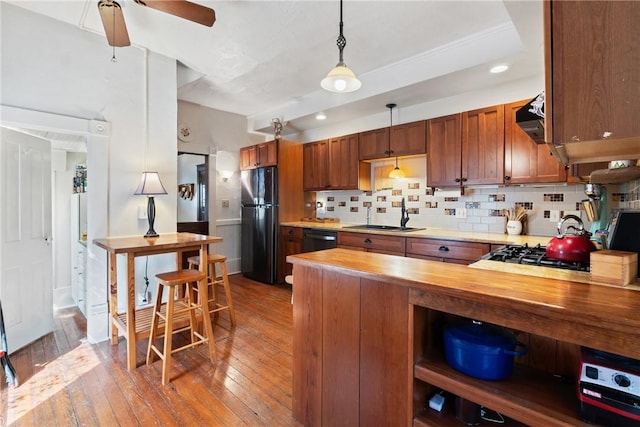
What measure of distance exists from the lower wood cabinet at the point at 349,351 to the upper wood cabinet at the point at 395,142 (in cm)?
254

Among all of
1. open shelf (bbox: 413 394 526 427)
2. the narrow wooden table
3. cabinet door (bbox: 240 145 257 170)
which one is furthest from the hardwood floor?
cabinet door (bbox: 240 145 257 170)

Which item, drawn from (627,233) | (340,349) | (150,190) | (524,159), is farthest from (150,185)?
(524,159)

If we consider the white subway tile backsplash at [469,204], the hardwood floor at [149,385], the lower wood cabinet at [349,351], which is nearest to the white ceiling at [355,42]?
the white subway tile backsplash at [469,204]

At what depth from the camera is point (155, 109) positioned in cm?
Answer: 326

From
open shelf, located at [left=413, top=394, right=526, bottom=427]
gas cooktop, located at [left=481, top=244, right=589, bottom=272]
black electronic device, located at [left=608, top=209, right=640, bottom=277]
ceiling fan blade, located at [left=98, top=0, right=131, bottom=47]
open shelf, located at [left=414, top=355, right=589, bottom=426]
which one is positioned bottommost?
open shelf, located at [left=413, top=394, right=526, bottom=427]

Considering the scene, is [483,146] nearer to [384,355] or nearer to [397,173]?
[397,173]

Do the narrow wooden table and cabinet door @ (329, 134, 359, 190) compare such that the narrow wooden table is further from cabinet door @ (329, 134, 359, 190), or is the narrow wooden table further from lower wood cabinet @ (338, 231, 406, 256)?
cabinet door @ (329, 134, 359, 190)

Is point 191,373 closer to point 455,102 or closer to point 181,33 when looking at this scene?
point 181,33

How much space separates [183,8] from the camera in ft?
6.67

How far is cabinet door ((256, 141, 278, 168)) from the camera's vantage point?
457 cm

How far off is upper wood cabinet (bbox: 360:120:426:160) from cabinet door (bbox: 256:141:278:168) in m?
1.32

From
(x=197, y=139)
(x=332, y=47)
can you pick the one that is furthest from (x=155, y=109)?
(x=332, y=47)

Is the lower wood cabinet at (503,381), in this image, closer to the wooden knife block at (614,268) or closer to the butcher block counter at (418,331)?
the butcher block counter at (418,331)

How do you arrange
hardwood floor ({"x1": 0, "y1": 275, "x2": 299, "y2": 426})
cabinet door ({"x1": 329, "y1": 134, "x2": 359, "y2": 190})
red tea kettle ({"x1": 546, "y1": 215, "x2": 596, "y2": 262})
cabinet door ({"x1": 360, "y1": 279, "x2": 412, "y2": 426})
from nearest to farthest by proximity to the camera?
cabinet door ({"x1": 360, "y1": 279, "x2": 412, "y2": 426}) < red tea kettle ({"x1": 546, "y1": 215, "x2": 596, "y2": 262}) < hardwood floor ({"x1": 0, "y1": 275, "x2": 299, "y2": 426}) < cabinet door ({"x1": 329, "y1": 134, "x2": 359, "y2": 190})
